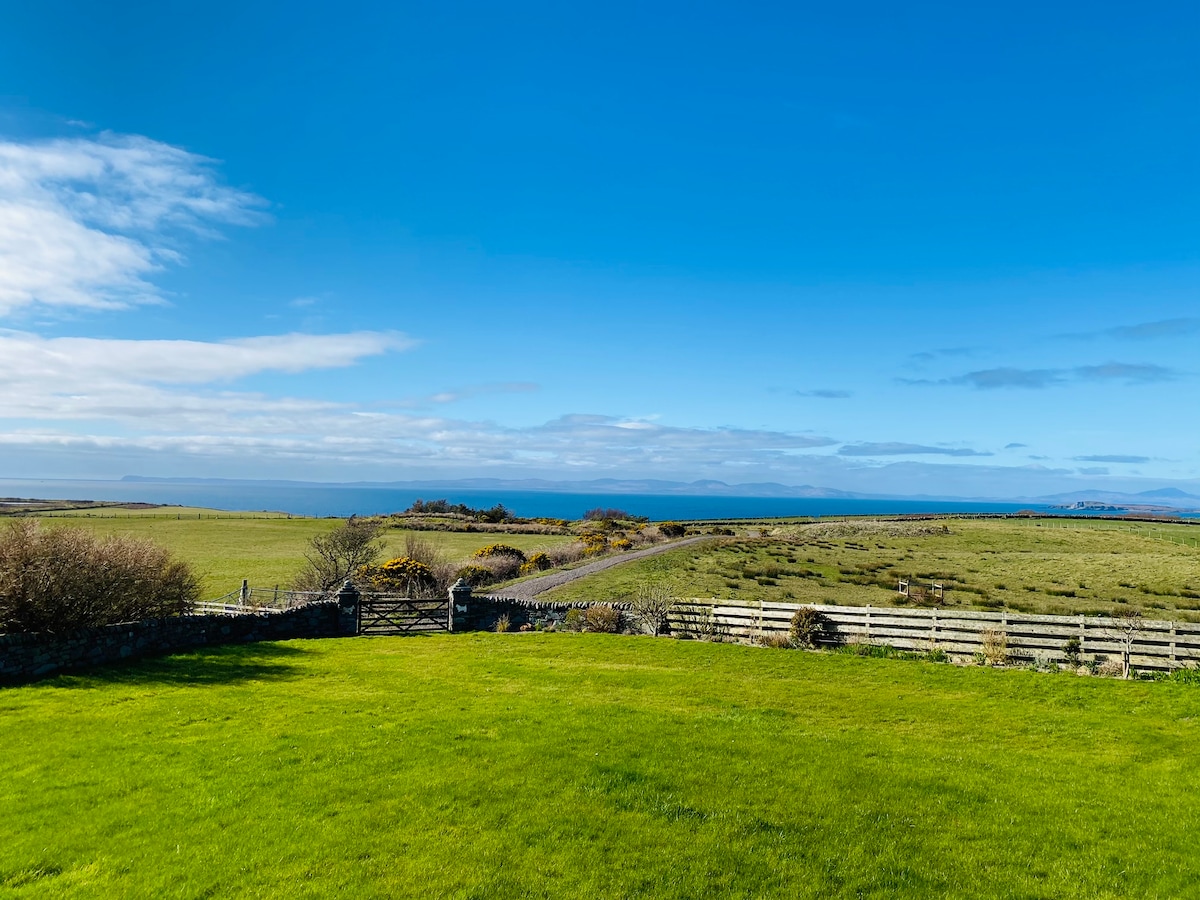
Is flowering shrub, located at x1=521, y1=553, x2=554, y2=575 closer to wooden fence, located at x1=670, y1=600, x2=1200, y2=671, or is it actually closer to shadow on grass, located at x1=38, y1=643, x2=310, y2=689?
→ wooden fence, located at x1=670, y1=600, x2=1200, y2=671

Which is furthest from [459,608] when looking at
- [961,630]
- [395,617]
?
[961,630]

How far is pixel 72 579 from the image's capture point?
19547 mm

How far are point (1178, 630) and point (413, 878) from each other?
23243mm

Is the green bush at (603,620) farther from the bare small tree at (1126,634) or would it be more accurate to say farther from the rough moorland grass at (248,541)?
the rough moorland grass at (248,541)

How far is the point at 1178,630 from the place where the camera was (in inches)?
803

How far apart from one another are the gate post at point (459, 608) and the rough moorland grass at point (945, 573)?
7657mm

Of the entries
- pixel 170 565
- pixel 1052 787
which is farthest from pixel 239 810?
pixel 170 565

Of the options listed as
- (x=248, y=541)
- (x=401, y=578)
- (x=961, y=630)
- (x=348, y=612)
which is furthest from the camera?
(x=248, y=541)

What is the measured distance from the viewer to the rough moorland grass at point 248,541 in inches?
1925

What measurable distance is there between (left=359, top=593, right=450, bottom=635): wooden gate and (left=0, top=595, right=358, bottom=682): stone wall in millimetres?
696

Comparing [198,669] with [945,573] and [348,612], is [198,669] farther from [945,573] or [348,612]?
[945,573]

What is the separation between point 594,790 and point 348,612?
815 inches

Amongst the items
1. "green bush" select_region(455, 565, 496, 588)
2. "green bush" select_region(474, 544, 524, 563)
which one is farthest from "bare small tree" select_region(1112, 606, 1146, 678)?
"green bush" select_region(474, 544, 524, 563)

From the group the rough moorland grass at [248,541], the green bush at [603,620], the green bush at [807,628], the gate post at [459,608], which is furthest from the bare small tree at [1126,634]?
the rough moorland grass at [248,541]
